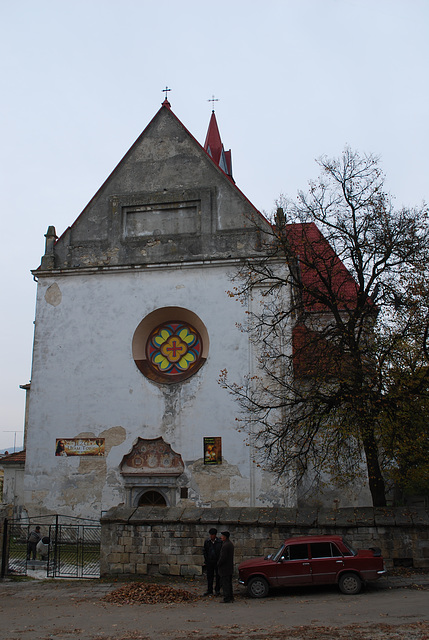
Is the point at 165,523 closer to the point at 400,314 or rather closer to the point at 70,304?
the point at 400,314

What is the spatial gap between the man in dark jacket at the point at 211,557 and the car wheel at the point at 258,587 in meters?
0.65

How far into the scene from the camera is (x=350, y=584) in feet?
33.5

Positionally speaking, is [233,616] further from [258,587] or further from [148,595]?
[148,595]

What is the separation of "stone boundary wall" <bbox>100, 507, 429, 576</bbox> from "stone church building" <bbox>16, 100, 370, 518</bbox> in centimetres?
477

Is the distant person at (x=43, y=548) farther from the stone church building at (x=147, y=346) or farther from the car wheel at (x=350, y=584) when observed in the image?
the car wheel at (x=350, y=584)

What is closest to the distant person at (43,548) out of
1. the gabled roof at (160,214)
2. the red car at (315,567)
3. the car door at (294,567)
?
the red car at (315,567)

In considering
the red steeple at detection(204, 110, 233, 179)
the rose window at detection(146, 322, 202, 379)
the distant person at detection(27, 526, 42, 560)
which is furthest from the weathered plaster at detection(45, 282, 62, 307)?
the red steeple at detection(204, 110, 233, 179)

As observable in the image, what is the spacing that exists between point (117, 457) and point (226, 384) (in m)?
3.98

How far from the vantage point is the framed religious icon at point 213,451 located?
56.3ft

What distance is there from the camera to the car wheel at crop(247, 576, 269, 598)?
410 inches

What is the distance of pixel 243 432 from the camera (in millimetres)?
17219

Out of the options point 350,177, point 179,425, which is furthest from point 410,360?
point 179,425

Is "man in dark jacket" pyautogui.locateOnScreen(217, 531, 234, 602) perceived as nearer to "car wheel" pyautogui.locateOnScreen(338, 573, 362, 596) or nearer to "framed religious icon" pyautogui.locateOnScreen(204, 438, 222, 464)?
"car wheel" pyautogui.locateOnScreen(338, 573, 362, 596)

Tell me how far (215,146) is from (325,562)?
2823 cm
